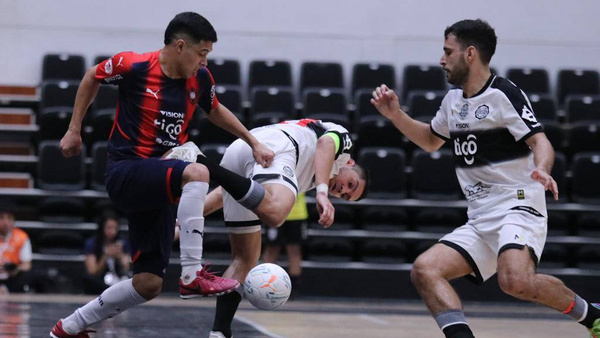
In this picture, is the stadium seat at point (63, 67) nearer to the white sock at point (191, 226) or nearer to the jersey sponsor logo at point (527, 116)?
the white sock at point (191, 226)

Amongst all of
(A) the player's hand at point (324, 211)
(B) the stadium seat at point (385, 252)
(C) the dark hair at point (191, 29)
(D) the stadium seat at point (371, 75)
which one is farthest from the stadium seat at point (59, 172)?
(A) the player's hand at point (324, 211)

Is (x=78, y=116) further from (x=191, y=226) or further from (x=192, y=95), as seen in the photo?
(x=191, y=226)

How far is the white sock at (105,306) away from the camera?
526 cm

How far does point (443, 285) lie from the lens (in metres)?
4.97

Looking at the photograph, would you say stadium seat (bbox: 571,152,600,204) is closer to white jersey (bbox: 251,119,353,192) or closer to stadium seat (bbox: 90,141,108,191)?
stadium seat (bbox: 90,141,108,191)

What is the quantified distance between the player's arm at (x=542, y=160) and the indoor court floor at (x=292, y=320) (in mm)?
2522

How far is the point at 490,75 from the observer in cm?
536

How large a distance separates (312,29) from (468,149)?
8.89 meters

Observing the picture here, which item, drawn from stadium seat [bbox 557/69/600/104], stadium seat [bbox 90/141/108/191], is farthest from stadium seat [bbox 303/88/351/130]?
stadium seat [bbox 557/69/600/104]

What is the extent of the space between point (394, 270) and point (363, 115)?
7.05ft

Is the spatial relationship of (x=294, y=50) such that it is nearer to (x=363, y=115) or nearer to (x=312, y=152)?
(x=363, y=115)

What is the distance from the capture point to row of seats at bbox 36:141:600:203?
38.2 feet

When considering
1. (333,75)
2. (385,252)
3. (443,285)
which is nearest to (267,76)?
(333,75)

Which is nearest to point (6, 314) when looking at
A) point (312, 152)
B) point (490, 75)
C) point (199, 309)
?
point (199, 309)
